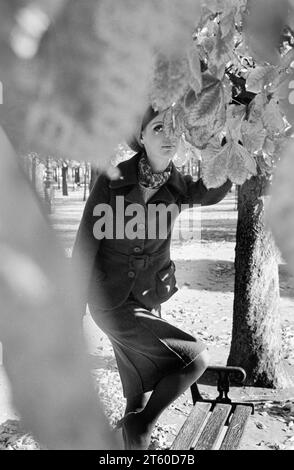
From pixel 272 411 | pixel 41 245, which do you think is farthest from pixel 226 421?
pixel 41 245

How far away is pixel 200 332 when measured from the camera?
5441 millimetres

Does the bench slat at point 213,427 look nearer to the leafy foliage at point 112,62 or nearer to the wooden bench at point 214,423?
the wooden bench at point 214,423

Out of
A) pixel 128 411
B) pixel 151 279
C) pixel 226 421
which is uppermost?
pixel 151 279

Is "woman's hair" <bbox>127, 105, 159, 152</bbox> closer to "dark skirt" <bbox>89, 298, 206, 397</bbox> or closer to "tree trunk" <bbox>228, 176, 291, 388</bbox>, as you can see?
"dark skirt" <bbox>89, 298, 206, 397</bbox>

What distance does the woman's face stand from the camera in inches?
74.2

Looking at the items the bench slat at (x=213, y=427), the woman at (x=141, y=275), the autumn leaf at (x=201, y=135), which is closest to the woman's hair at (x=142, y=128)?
the woman at (x=141, y=275)

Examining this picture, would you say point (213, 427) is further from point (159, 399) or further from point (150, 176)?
point (150, 176)

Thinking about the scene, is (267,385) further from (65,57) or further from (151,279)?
(65,57)

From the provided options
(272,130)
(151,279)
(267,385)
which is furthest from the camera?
(267,385)

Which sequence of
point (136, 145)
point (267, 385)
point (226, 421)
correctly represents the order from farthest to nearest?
point (267, 385) < point (226, 421) < point (136, 145)

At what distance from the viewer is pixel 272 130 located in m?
1.43

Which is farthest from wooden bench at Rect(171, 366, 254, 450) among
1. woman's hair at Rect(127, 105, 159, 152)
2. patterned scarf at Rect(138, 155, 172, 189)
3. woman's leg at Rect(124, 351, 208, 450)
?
woman's hair at Rect(127, 105, 159, 152)

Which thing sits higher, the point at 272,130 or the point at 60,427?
the point at 272,130
